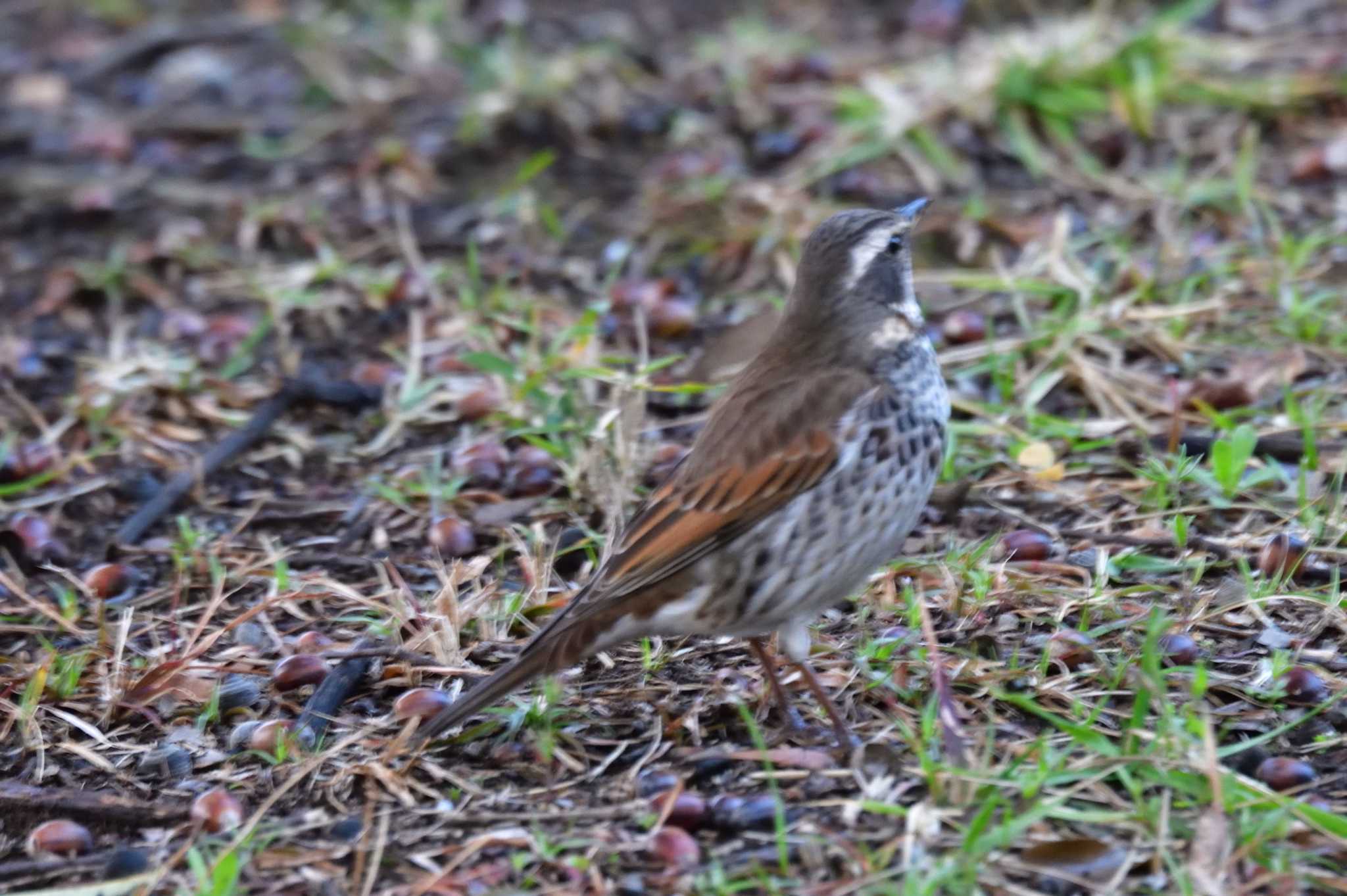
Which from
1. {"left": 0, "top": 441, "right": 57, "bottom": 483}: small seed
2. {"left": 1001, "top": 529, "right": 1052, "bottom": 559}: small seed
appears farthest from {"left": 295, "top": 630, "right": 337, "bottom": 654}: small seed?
{"left": 1001, "top": 529, "right": 1052, "bottom": 559}: small seed

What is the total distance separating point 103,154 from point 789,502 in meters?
5.81

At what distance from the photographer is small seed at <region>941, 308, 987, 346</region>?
6.55 m

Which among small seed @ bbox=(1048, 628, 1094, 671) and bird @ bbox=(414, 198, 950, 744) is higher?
bird @ bbox=(414, 198, 950, 744)

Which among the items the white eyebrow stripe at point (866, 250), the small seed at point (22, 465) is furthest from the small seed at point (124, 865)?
the small seed at point (22, 465)

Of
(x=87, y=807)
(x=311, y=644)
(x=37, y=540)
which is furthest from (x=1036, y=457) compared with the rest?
(x=37, y=540)

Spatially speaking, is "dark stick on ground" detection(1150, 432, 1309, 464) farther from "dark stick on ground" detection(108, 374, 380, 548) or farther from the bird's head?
"dark stick on ground" detection(108, 374, 380, 548)

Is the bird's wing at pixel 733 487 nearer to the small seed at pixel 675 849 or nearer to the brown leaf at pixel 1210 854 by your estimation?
the small seed at pixel 675 849

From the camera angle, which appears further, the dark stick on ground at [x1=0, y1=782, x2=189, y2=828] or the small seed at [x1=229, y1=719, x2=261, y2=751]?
the small seed at [x1=229, y1=719, x2=261, y2=751]

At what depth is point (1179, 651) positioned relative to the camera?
4.52 metres

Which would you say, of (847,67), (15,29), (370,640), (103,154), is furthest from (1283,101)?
(15,29)

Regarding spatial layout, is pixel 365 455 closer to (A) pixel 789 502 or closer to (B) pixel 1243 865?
(A) pixel 789 502

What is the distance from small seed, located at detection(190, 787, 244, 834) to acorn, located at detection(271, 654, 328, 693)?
2.12 ft

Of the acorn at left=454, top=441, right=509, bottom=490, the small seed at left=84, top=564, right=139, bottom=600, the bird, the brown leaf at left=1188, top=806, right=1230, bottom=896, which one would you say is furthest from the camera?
the acorn at left=454, top=441, right=509, bottom=490

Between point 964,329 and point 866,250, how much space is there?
187cm
